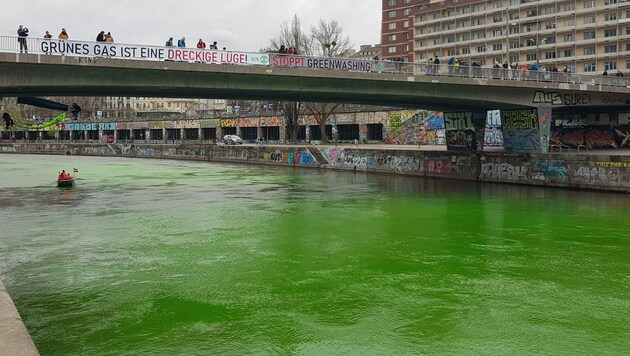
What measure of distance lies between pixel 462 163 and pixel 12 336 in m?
45.2

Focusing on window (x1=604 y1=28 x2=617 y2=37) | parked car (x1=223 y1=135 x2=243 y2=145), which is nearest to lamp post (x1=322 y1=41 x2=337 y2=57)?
parked car (x1=223 y1=135 x2=243 y2=145)

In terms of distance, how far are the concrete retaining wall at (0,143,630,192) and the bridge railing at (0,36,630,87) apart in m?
6.27

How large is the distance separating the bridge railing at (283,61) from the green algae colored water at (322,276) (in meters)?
8.07

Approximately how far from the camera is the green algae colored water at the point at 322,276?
12445 mm

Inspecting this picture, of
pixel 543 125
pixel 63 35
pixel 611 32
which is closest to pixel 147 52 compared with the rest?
pixel 63 35

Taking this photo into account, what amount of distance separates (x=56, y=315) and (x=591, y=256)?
16.5 metres

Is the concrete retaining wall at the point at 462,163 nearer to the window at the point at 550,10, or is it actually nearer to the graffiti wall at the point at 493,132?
the graffiti wall at the point at 493,132

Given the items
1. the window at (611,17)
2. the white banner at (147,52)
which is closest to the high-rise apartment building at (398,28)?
the window at (611,17)

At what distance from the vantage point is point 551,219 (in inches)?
1121

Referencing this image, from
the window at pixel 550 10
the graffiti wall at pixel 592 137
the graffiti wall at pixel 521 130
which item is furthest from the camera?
the window at pixel 550 10

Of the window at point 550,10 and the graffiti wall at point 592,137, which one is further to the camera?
the window at point 550,10

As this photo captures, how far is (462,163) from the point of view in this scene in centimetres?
5025

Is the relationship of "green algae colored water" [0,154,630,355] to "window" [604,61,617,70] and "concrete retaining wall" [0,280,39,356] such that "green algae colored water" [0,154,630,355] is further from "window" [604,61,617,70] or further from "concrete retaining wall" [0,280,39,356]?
"window" [604,61,617,70]

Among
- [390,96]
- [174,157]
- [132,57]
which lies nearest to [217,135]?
[174,157]
